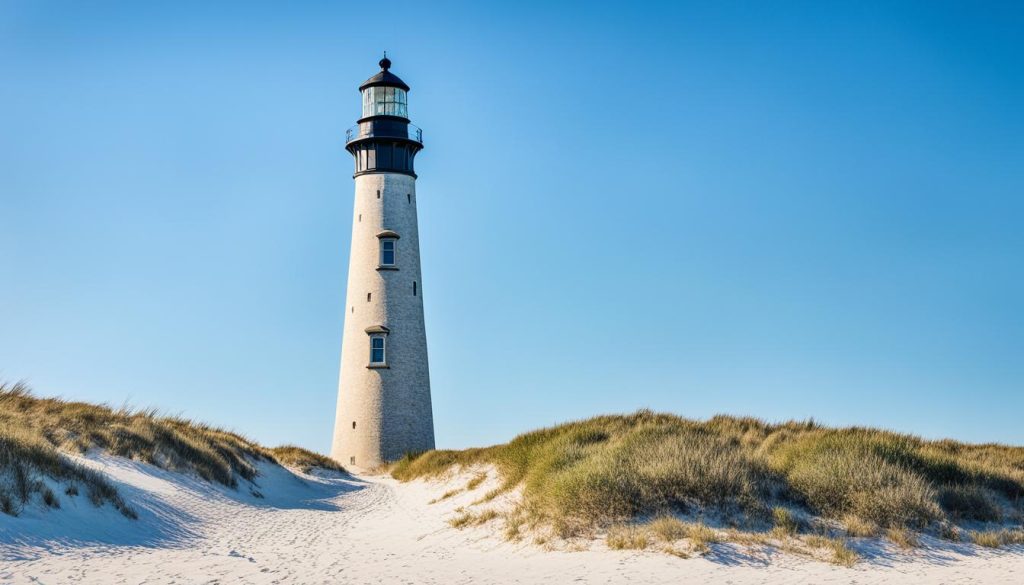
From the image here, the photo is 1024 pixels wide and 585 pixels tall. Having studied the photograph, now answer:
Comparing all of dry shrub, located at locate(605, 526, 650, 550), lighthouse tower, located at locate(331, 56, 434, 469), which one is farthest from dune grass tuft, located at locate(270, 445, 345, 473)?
dry shrub, located at locate(605, 526, 650, 550)

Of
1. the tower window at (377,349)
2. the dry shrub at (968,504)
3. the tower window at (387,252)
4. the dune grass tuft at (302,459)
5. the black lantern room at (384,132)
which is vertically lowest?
the dry shrub at (968,504)

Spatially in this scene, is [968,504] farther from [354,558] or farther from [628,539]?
[354,558]

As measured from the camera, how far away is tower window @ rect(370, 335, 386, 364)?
115 feet

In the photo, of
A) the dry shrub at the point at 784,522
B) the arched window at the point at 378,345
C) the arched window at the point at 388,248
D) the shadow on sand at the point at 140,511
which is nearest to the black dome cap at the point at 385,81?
the arched window at the point at 388,248

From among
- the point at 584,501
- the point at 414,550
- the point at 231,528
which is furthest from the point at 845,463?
the point at 231,528

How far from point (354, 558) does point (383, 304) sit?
23920 millimetres

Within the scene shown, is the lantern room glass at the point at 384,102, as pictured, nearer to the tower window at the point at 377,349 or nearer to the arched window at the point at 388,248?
the arched window at the point at 388,248

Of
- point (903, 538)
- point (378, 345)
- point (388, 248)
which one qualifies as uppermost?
point (388, 248)

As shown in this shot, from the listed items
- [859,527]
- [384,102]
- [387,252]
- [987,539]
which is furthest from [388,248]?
[987,539]

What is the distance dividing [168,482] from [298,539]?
511 centimetres

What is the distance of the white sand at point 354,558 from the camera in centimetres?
1000

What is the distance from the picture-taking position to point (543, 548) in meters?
11.5

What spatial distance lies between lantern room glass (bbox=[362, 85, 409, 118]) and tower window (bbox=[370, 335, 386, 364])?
9432mm

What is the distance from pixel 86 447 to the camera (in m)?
17.5
